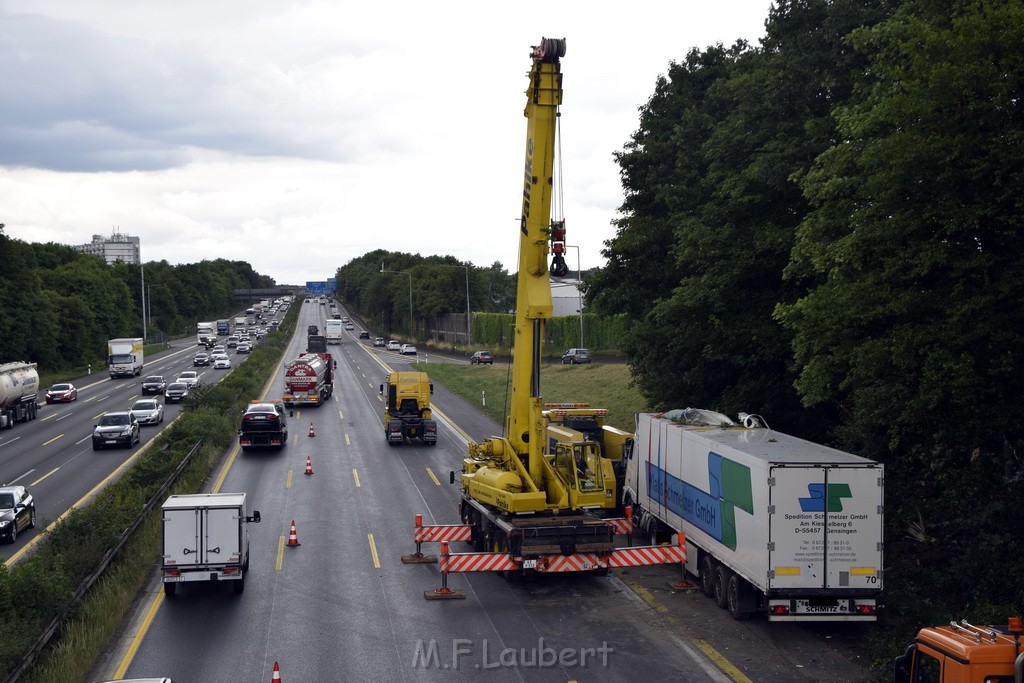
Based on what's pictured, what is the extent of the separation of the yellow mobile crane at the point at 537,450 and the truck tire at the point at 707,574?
6.43ft

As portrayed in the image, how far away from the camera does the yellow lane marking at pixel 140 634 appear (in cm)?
1528

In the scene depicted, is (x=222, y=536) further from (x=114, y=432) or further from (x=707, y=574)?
(x=114, y=432)

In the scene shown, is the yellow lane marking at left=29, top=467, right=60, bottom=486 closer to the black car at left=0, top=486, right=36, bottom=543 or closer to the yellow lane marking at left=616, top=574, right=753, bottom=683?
the black car at left=0, top=486, right=36, bottom=543

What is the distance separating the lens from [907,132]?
57.4 feet

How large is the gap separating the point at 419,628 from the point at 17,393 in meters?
44.9

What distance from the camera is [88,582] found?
18344 mm

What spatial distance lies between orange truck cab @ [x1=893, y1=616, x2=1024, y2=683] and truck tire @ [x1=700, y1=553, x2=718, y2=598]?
27.8ft

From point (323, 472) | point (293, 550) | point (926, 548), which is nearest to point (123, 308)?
point (323, 472)

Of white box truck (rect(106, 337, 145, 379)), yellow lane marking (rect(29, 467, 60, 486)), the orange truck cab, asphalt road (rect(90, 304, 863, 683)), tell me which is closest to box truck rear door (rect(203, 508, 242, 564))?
asphalt road (rect(90, 304, 863, 683))

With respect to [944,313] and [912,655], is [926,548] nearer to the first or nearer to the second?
[944,313]

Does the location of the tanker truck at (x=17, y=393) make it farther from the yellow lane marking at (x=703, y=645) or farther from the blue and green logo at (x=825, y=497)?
the blue and green logo at (x=825, y=497)

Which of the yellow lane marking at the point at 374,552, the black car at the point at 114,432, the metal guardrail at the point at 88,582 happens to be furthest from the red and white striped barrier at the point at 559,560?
the black car at the point at 114,432

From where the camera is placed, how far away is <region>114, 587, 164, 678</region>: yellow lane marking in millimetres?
15281

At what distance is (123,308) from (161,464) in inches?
4362
